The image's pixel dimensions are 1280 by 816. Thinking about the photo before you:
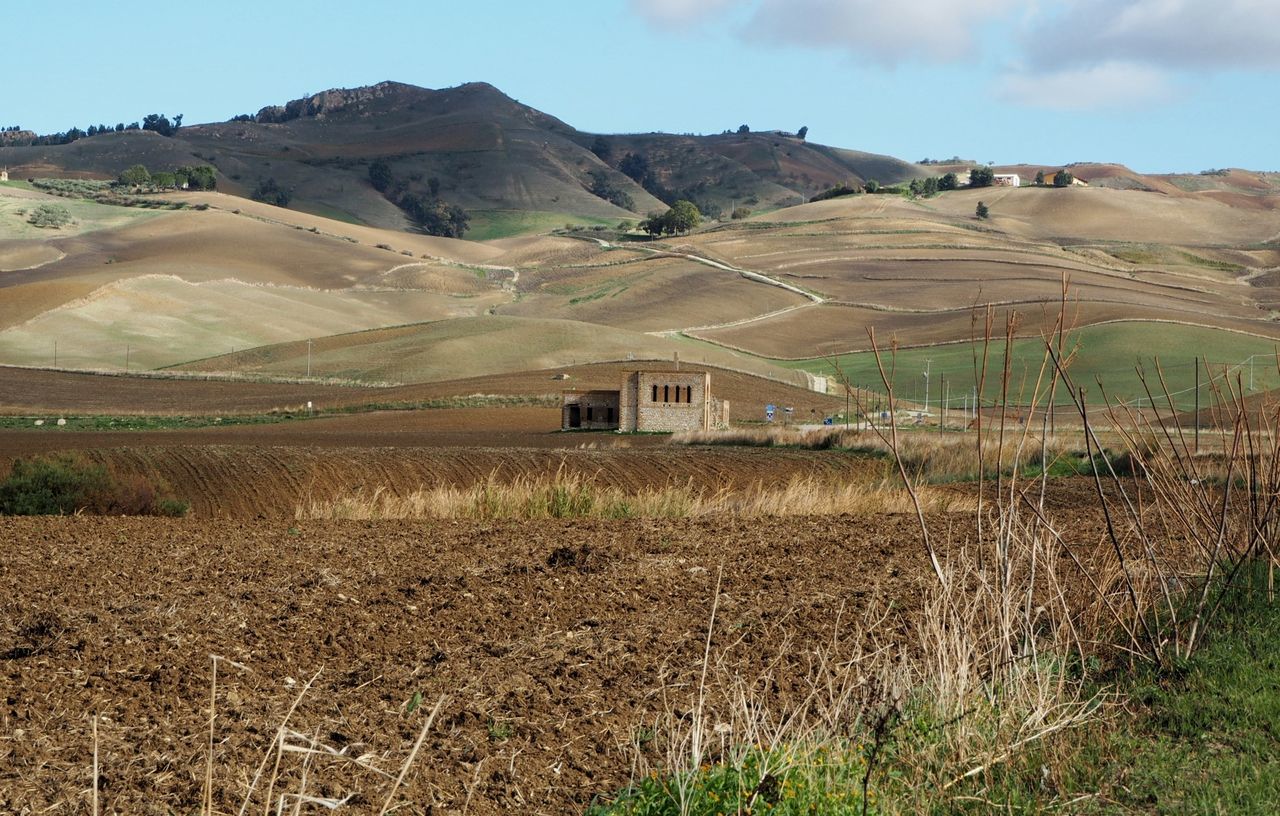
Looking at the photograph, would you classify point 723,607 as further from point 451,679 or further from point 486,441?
point 486,441

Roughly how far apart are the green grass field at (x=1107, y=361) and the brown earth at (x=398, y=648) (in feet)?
245

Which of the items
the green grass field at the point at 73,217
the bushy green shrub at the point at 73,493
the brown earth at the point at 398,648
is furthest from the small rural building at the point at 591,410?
the green grass field at the point at 73,217

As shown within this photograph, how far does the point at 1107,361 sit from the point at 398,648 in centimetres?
9595

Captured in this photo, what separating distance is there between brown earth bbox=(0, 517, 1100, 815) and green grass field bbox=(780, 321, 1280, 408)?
7460cm

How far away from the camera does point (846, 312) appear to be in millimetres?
135625

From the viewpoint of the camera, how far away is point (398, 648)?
1015 centimetres

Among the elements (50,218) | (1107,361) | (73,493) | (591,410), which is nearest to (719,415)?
(591,410)

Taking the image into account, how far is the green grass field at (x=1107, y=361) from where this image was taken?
298ft

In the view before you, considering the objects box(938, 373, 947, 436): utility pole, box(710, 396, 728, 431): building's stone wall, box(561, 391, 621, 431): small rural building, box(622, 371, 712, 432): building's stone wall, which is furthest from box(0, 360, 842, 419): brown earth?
box(938, 373, 947, 436): utility pole

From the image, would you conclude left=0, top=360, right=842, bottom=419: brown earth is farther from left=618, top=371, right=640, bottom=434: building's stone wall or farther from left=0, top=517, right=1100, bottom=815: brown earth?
left=0, top=517, right=1100, bottom=815: brown earth

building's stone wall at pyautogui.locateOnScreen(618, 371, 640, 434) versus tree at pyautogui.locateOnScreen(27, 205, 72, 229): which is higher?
tree at pyautogui.locateOnScreen(27, 205, 72, 229)

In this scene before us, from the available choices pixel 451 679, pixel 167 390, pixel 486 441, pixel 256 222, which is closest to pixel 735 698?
pixel 451 679

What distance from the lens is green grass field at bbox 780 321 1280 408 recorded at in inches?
3580

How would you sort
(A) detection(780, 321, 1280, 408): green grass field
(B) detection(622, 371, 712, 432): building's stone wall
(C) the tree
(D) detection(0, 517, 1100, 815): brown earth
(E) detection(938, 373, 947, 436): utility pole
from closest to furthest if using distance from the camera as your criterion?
(D) detection(0, 517, 1100, 815): brown earth
(E) detection(938, 373, 947, 436): utility pole
(B) detection(622, 371, 712, 432): building's stone wall
(A) detection(780, 321, 1280, 408): green grass field
(C) the tree
